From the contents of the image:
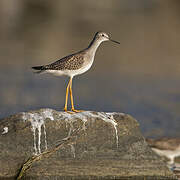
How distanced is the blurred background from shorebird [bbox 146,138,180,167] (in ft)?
4.92

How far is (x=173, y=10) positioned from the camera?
175 ft

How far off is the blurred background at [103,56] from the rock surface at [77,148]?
5.22 m

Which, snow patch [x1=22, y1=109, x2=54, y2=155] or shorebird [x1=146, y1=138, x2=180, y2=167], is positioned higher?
snow patch [x1=22, y1=109, x2=54, y2=155]

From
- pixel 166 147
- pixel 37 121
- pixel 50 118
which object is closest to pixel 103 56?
pixel 166 147

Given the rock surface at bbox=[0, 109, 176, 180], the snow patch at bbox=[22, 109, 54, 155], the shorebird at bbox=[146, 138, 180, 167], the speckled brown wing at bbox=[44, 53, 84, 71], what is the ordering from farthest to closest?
the shorebird at bbox=[146, 138, 180, 167]
the speckled brown wing at bbox=[44, 53, 84, 71]
the snow patch at bbox=[22, 109, 54, 155]
the rock surface at bbox=[0, 109, 176, 180]

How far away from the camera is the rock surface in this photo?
32.9 ft

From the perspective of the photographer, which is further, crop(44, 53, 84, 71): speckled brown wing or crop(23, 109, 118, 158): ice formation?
crop(44, 53, 84, 71): speckled brown wing

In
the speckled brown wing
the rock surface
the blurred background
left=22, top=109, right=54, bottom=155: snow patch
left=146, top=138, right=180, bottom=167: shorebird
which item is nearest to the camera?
the rock surface

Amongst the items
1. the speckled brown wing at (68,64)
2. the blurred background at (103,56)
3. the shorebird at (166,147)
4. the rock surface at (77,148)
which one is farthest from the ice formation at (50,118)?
the blurred background at (103,56)

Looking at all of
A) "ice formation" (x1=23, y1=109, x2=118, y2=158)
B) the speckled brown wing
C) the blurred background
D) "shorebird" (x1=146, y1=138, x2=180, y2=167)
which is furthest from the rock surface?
the blurred background

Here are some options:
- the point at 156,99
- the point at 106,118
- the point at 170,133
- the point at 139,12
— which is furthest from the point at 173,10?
the point at 106,118

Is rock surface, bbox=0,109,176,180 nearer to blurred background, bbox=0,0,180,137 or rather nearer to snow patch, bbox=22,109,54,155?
snow patch, bbox=22,109,54,155

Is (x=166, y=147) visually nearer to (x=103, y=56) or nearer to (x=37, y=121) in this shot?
(x=37, y=121)

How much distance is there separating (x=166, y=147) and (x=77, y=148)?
14.7 feet
